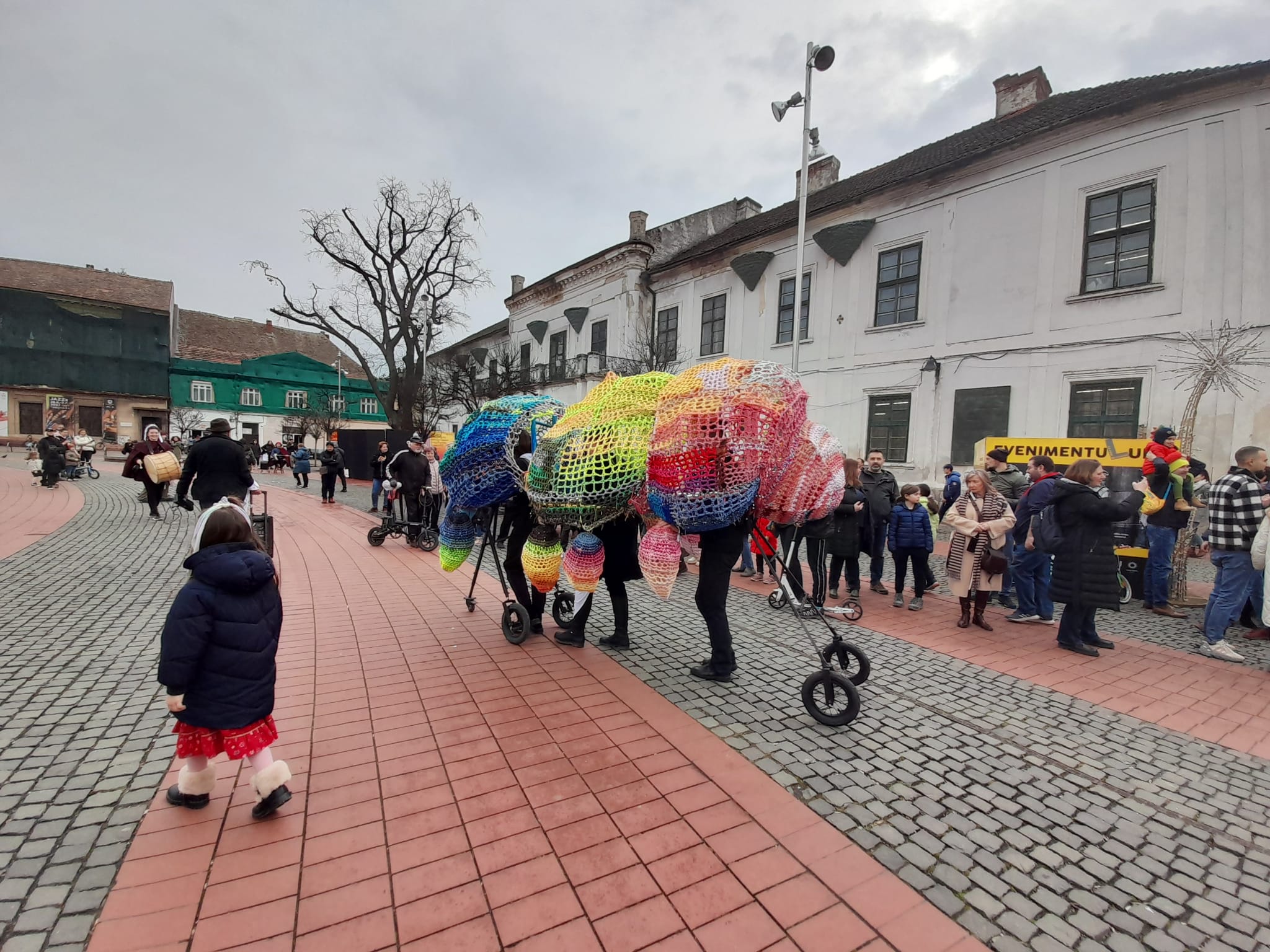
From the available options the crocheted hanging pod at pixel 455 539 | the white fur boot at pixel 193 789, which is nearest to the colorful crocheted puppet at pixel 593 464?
the crocheted hanging pod at pixel 455 539

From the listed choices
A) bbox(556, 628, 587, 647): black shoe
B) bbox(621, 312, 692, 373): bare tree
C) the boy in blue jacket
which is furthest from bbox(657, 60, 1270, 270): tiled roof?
bbox(556, 628, 587, 647): black shoe

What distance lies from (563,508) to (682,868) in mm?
2110

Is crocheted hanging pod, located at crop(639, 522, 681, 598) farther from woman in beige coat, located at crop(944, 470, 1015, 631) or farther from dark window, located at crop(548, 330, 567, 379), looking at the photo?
dark window, located at crop(548, 330, 567, 379)

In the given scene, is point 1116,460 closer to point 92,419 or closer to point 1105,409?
point 1105,409

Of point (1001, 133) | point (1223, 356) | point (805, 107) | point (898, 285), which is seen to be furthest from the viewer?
point (898, 285)

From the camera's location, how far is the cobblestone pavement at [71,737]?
2.03 meters

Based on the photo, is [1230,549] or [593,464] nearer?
[593,464]

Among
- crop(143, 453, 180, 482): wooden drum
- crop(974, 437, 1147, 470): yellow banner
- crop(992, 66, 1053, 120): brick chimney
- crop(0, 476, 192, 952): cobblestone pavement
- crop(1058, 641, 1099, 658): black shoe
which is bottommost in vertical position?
crop(0, 476, 192, 952): cobblestone pavement

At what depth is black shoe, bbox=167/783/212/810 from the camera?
8.14 feet

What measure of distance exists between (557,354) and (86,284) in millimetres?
40297

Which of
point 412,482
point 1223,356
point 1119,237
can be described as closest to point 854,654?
point 412,482

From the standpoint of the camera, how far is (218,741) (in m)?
2.45

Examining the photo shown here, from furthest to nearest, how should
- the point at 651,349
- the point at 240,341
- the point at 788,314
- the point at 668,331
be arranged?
the point at 240,341
the point at 668,331
the point at 788,314
the point at 651,349

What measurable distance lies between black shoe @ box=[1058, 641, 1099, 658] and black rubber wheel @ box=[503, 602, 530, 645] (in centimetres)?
485
